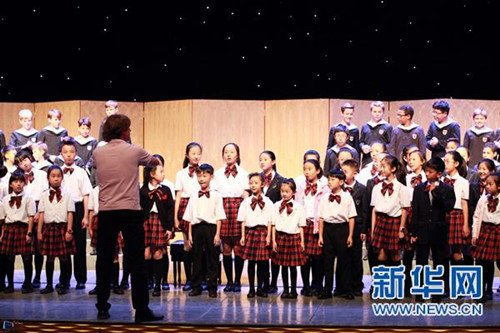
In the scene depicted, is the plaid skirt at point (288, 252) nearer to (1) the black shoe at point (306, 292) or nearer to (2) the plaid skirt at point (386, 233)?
(1) the black shoe at point (306, 292)

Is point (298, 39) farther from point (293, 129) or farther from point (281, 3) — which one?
point (293, 129)

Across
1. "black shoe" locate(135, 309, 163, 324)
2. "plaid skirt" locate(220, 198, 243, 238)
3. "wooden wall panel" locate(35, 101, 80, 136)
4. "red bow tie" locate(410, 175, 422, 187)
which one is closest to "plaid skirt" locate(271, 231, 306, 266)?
"plaid skirt" locate(220, 198, 243, 238)

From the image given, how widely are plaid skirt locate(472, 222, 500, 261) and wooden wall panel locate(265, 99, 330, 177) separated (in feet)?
12.1

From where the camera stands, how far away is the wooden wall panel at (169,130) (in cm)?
1003

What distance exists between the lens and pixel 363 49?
986 cm

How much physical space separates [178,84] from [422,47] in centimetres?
311

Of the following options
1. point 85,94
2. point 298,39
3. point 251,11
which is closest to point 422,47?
point 298,39

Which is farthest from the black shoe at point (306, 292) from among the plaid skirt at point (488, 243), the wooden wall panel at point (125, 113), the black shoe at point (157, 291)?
the wooden wall panel at point (125, 113)

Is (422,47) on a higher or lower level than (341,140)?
higher

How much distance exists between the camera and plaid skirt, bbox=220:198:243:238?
6.91 m

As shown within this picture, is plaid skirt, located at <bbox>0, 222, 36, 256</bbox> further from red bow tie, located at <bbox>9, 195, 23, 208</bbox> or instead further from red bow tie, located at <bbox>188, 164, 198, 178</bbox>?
red bow tie, located at <bbox>188, 164, 198, 178</bbox>

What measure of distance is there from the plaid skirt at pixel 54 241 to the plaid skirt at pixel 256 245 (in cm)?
151

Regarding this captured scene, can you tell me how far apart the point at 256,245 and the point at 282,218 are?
306mm

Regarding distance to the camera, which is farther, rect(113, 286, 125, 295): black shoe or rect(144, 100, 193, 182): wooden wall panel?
rect(144, 100, 193, 182): wooden wall panel
